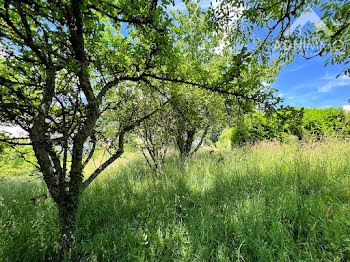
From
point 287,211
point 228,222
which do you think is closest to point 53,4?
point 228,222

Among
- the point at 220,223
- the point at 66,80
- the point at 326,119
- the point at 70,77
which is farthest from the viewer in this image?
the point at 326,119

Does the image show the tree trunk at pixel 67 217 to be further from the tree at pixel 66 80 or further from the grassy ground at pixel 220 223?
the grassy ground at pixel 220 223

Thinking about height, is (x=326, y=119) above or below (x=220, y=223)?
above

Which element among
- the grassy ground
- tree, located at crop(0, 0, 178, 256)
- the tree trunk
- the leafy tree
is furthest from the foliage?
the tree trunk

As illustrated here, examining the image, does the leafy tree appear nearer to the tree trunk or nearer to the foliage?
the tree trunk

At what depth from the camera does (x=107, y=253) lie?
1.98 m

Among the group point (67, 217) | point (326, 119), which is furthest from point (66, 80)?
point (326, 119)

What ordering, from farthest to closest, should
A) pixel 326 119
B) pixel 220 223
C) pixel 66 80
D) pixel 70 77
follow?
pixel 326 119
pixel 220 223
pixel 70 77
pixel 66 80

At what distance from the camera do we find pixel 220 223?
7.20 feet

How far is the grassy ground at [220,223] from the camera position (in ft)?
5.72

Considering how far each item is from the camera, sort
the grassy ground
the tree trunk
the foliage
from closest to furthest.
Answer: the grassy ground
the tree trunk
the foliage

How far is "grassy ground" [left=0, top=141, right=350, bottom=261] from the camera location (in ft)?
5.72

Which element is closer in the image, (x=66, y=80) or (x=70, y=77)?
(x=66, y=80)

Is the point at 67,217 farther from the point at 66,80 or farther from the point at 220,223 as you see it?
the point at 220,223
